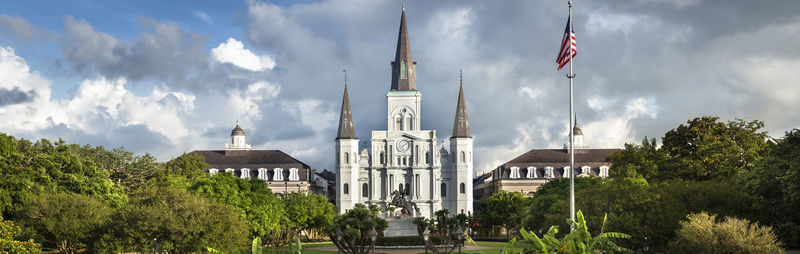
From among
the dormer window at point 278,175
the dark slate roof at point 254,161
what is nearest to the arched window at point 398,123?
the dark slate roof at point 254,161

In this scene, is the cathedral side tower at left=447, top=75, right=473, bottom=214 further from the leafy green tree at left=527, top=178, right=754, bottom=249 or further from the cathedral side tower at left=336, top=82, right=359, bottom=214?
the leafy green tree at left=527, top=178, right=754, bottom=249

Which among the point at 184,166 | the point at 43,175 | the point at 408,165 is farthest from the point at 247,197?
the point at 408,165

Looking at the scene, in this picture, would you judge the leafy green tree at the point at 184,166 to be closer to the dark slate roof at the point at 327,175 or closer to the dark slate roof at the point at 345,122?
the dark slate roof at the point at 345,122

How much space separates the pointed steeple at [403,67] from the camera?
361 ft

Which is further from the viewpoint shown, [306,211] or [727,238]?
[306,211]

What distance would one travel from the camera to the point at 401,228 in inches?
2425

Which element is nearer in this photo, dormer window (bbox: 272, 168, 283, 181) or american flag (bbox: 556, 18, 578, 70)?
american flag (bbox: 556, 18, 578, 70)

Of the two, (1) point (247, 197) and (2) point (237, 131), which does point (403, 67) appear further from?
(1) point (247, 197)

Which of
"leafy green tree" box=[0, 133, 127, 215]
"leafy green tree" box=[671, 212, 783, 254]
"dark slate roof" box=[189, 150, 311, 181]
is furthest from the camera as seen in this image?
"dark slate roof" box=[189, 150, 311, 181]

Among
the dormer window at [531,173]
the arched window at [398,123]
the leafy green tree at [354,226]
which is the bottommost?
the leafy green tree at [354,226]

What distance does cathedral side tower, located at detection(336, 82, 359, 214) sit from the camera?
340 ft

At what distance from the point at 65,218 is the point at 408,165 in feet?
227

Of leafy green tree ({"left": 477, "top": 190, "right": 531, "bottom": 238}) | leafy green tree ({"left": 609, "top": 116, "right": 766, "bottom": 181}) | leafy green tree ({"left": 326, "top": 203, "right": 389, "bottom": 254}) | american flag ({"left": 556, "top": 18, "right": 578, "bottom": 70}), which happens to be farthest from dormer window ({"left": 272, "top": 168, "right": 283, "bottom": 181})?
american flag ({"left": 556, "top": 18, "right": 578, "bottom": 70})

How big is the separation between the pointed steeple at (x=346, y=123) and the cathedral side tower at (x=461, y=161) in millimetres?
14849
